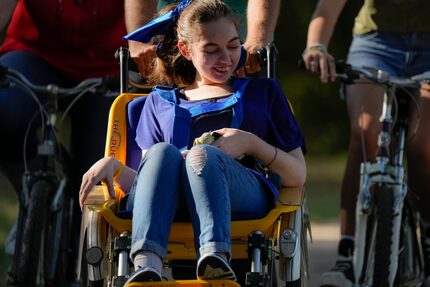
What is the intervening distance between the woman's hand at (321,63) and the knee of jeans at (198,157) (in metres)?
1.56

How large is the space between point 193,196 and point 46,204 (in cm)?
170

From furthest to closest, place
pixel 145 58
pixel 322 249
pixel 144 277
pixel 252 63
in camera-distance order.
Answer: pixel 322 249 < pixel 145 58 < pixel 252 63 < pixel 144 277

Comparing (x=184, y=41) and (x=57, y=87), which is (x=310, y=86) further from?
(x=184, y=41)

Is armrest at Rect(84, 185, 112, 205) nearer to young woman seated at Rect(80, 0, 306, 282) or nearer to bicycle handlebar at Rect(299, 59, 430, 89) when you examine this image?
young woman seated at Rect(80, 0, 306, 282)

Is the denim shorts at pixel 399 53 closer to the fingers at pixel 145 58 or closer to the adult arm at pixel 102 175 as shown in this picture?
the fingers at pixel 145 58

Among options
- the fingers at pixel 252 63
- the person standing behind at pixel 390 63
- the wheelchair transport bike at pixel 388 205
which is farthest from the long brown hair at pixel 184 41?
the person standing behind at pixel 390 63

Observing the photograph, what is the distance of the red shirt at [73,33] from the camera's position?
707 centimetres

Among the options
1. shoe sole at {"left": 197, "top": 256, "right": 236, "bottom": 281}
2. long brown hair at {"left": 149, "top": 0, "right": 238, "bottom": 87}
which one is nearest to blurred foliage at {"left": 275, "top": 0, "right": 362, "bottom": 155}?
long brown hair at {"left": 149, "top": 0, "right": 238, "bottom": 87}

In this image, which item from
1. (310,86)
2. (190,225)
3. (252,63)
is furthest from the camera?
(310,86)

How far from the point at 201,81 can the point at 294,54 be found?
33.2 ft

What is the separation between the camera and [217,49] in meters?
5.62

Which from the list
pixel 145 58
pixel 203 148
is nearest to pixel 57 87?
pixel 145 58

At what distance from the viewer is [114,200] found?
5.47 m

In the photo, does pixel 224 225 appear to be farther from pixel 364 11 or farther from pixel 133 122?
pixel 364 11
